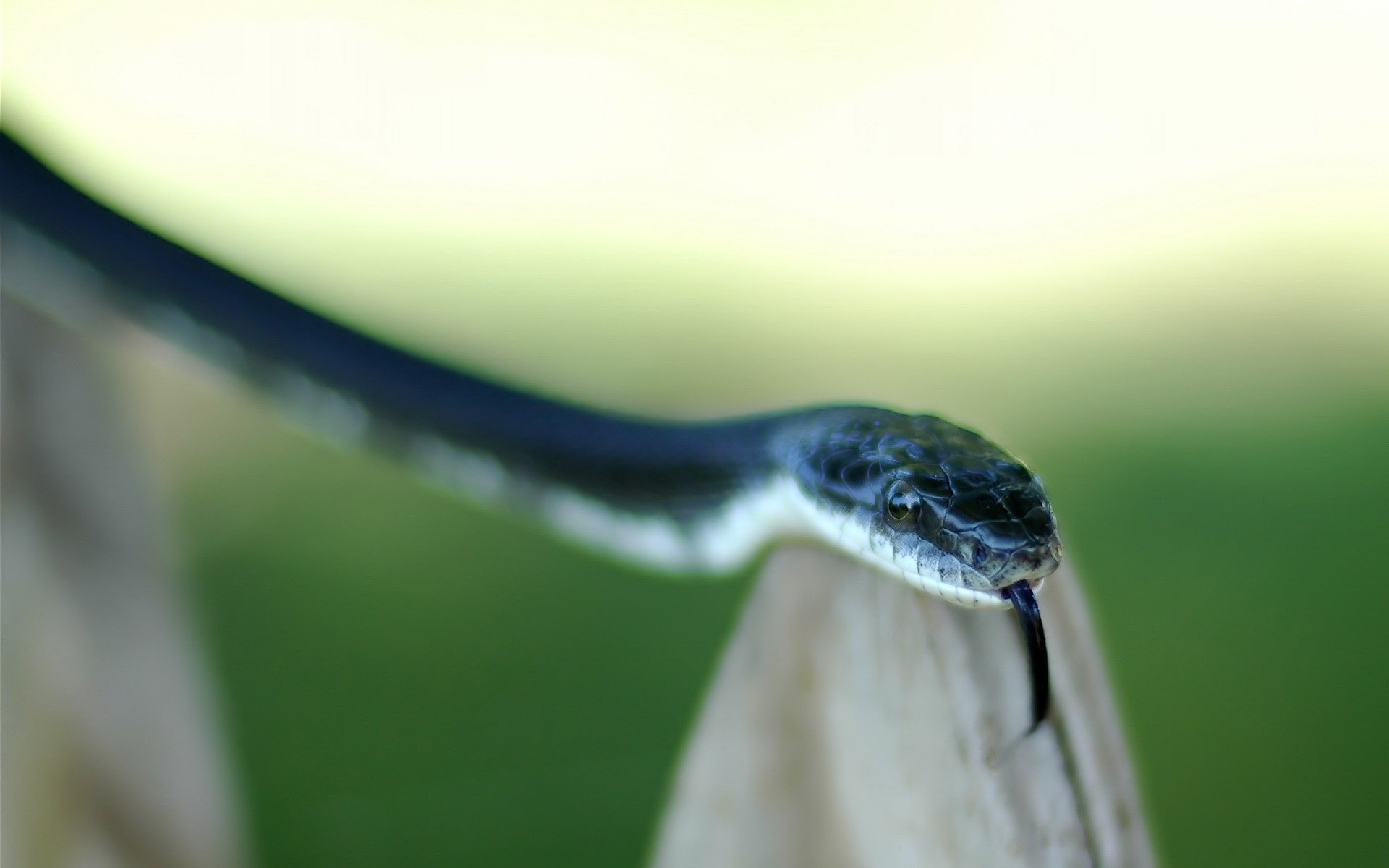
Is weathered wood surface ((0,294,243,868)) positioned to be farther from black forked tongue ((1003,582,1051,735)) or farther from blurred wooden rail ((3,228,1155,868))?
black forked tongue ((1003,582,1051,735))

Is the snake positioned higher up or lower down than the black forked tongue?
higher up

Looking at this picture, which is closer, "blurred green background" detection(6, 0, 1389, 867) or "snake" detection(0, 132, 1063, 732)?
"snake" detection(0, 132, 1063, 732)

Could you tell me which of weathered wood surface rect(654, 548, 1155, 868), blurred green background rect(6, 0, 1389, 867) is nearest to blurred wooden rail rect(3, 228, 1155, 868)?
A: weathered wood surface rect(654, 548, 1155, 868)

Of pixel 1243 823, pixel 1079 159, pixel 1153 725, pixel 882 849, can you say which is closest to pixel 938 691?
pixel 882 849

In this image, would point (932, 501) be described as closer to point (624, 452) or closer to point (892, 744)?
point (892, 744)

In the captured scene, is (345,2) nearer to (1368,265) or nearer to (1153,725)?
(1368,265)

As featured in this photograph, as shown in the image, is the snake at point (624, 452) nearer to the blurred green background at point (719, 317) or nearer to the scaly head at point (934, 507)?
the scaly head at point (934, 507)
